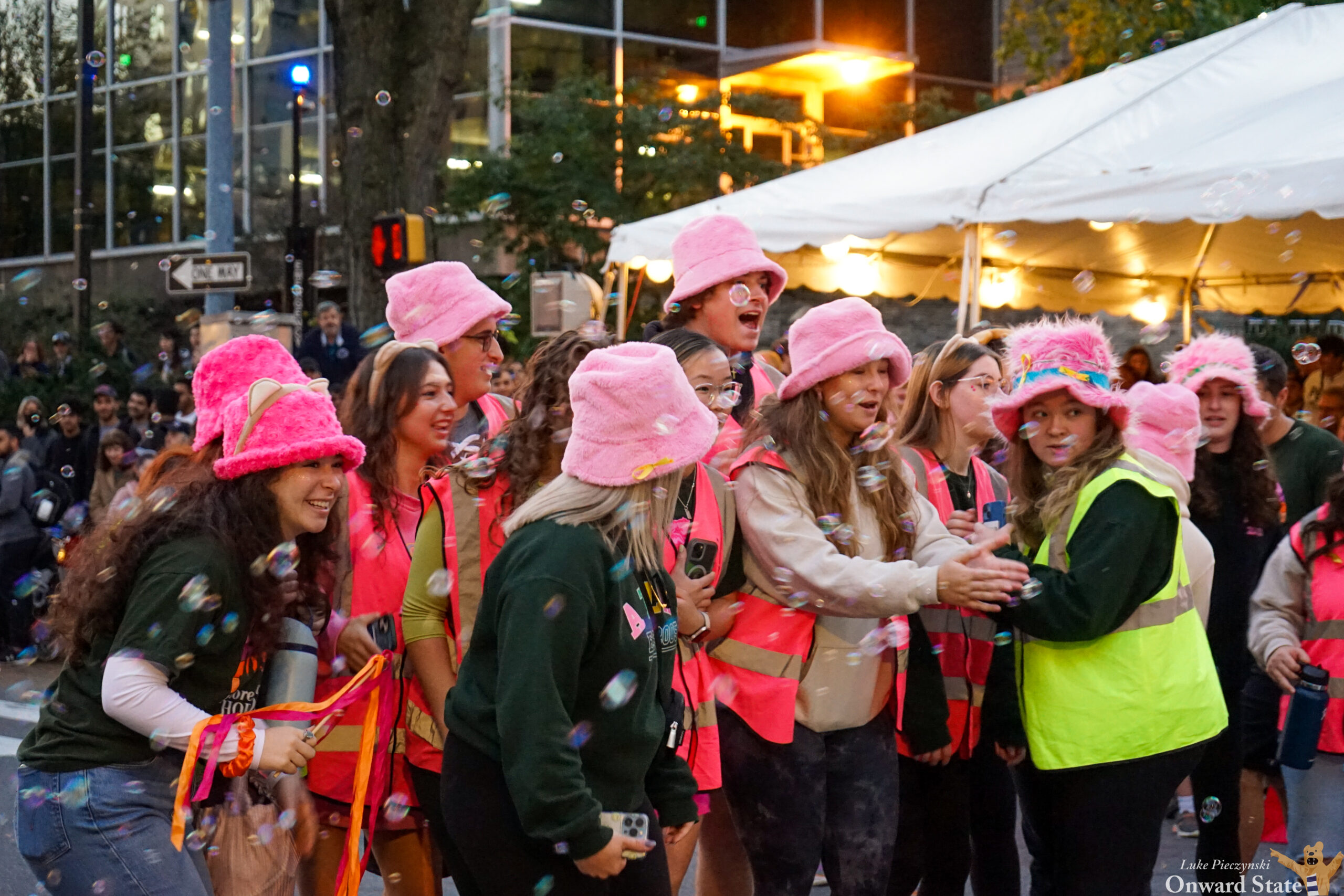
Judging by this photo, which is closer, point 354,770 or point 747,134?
point 354,770

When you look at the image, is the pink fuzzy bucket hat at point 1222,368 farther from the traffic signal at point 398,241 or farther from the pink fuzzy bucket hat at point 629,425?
the traffic signal at point 398,241

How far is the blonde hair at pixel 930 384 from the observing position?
14.1ft

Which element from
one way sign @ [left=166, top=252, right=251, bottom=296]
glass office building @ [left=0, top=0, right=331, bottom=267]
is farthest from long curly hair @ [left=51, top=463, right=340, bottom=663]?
glass office building @ [left=0, top=0, right=331, bottom=267]

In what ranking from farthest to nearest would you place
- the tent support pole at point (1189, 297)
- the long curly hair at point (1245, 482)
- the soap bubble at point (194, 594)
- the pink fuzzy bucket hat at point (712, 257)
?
the tent support pole at point (1189, 297) → the long curly hair at point (1245, 482) → the pink fuzzy bucket hat at point (712, 257) → the soap bubble at point (194, 594)

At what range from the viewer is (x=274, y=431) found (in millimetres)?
3023

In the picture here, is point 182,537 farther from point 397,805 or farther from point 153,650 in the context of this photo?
point 397,805

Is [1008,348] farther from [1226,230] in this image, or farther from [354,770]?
[1226,230]

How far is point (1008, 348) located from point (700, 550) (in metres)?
1.04

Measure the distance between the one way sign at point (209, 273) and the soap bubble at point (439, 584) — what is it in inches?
311

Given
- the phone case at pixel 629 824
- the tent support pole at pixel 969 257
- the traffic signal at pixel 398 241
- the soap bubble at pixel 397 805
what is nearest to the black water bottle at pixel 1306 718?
the phone case at pixel 629 824

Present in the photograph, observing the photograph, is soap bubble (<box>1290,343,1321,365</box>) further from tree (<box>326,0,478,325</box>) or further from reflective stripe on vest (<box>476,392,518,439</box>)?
tree (<box>326,0,478,325</box>)

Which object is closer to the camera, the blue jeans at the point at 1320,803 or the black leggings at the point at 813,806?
the black leggings at the point at 813,806

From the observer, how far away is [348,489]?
3.72 metres

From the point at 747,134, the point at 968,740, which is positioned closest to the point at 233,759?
the point at 968,740
